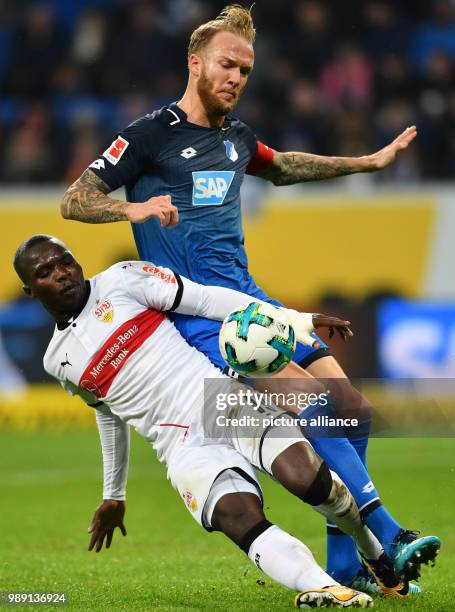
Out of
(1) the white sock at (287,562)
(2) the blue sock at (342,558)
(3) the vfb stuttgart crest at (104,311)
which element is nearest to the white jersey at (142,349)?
(3) the vfb stuttgart crest at (104,311)

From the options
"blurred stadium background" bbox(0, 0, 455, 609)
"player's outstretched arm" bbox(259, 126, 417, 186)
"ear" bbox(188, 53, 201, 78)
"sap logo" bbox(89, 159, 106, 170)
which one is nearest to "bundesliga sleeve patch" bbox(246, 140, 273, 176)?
"player's outstretched arm" bbox(259, 126, 417, 186)

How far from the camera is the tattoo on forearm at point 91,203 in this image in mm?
5438

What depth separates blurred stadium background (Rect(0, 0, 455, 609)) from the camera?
13391 millimetres

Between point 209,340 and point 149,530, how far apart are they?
9.60 ft

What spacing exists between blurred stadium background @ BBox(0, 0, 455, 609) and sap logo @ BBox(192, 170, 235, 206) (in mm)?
6886

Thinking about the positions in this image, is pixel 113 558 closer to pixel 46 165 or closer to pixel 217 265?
pixel 217 265

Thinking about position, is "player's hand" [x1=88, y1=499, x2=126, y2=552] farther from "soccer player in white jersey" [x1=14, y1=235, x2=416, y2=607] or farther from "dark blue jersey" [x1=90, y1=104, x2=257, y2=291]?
"dark blue jersey" [x1=90, y1=104, x2=257, y2=291]

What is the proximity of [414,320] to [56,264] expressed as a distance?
26.1 ft

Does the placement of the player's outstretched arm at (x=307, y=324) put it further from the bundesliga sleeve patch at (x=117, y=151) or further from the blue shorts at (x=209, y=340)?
the bundesliga sleeve patch at (x=117, y=151)

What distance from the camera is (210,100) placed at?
5969mm

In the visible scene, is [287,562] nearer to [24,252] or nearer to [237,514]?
[237,514]

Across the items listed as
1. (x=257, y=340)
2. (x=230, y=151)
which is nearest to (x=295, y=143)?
(x=230, y=151)

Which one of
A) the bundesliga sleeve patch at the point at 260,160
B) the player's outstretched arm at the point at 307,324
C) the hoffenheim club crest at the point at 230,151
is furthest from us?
the bundesliga sleeve patch at the point at 260,160

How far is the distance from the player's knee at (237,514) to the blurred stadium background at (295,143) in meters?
7.44
